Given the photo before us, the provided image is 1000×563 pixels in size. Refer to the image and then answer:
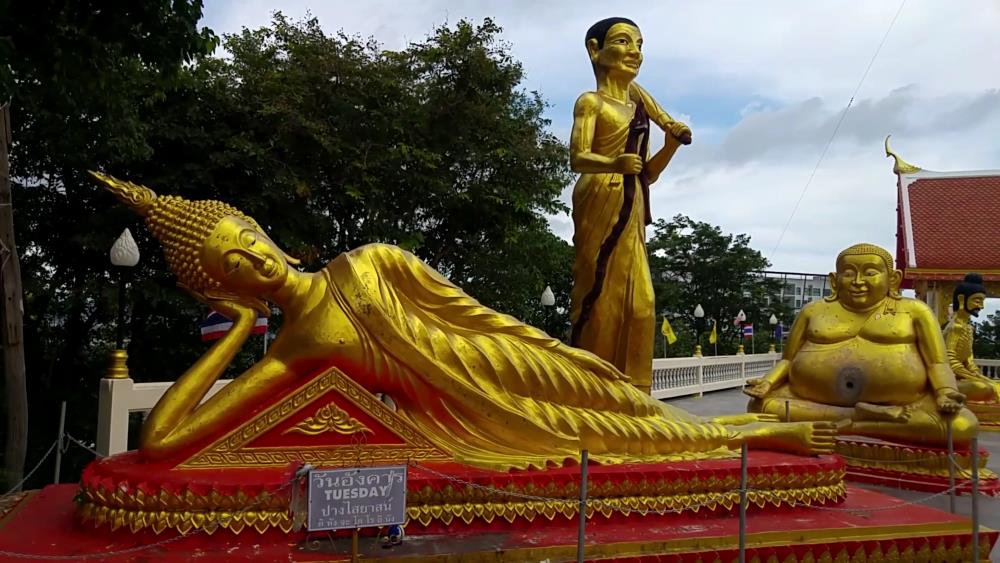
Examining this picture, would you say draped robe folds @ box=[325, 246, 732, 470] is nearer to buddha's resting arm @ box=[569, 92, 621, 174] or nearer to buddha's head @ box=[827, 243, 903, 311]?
buddha's resting arm @ box=[569, 92, 621, 174]

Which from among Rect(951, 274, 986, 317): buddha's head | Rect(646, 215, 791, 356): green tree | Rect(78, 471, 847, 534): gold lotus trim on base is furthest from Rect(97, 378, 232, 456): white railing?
Rect(646, 215, 791, 356): green tree

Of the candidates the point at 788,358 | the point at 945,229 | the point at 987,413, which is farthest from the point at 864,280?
the point at 945,229

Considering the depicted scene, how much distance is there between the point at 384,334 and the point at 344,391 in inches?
13.5

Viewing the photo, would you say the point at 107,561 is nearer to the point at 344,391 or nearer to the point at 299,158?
the point at 344,391

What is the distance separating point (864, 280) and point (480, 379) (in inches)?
168

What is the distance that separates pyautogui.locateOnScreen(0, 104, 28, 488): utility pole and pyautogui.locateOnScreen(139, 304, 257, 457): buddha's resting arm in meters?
4.51

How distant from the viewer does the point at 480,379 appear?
4.05 metres

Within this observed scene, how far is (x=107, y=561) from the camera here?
9.51 feet

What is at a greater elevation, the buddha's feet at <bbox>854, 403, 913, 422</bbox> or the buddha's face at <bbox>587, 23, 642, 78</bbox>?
the buddha's face at <bbox>587, 23, 642, 78</bbox>

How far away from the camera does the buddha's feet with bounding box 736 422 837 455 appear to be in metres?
4.62

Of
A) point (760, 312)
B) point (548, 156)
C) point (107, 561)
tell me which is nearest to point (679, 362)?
point (548, 156)

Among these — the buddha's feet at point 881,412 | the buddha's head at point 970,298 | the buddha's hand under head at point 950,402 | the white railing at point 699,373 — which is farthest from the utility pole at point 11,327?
the buddha's head at point 970,298

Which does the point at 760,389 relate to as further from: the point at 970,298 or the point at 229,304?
the point at 970,298

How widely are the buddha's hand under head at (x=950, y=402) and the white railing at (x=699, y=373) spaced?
681 cm
